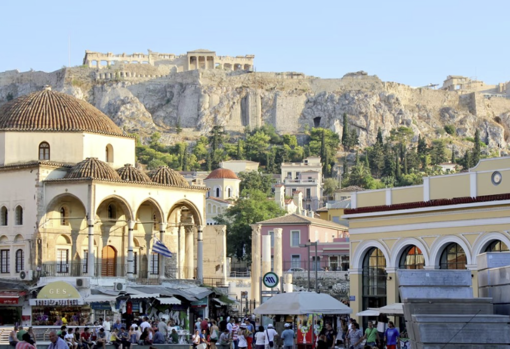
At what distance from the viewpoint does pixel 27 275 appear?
166ft

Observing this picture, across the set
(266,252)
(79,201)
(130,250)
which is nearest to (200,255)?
(266,252)

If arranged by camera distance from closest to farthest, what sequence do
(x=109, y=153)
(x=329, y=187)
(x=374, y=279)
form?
(x=374, y=279) < (x=109, y=153) < (x=329, y=187)

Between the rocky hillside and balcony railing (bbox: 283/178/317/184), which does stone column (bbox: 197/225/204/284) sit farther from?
the rocky hillside

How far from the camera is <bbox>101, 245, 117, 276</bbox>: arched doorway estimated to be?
178 feet

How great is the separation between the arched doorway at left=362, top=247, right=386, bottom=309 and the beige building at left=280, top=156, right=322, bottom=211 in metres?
91.0

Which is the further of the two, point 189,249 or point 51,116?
point 189,249

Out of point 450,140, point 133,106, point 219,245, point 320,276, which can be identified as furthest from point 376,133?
point 219,245

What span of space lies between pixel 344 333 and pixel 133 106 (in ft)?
411

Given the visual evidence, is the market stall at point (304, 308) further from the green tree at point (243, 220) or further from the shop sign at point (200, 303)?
the green tree at point (243, 220)

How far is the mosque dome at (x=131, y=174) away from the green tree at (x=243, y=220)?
3321 cm

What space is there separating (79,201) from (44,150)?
10.3 ft

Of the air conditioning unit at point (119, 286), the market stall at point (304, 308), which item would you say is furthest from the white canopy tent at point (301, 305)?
the air conditioning unit at point (119, 286)

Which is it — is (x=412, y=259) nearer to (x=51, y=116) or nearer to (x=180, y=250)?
(x=180, y=250)

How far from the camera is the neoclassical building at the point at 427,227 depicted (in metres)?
35.4
